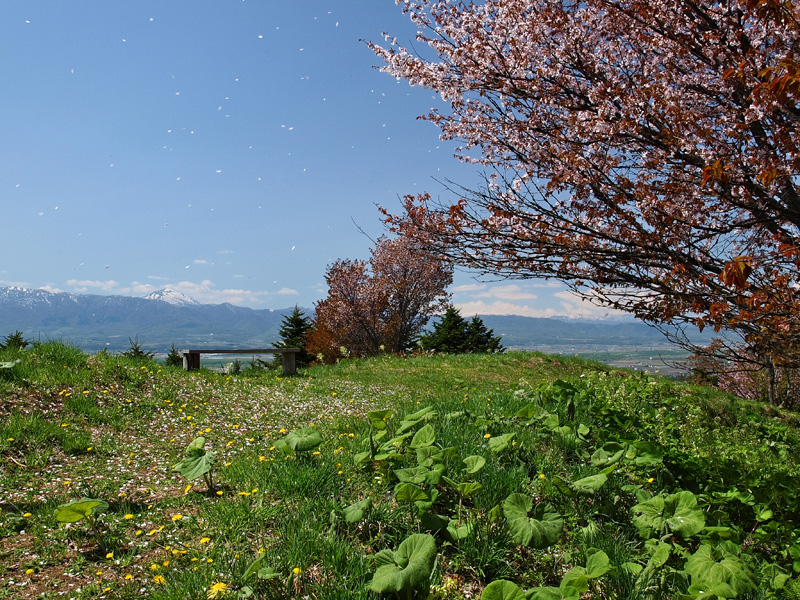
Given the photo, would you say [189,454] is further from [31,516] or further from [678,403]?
[678,403]

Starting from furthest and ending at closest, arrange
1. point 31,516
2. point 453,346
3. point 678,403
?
point 453,346
point 678,403
point 31,516

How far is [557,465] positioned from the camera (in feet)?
13.1

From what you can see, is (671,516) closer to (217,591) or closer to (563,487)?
(563,487)

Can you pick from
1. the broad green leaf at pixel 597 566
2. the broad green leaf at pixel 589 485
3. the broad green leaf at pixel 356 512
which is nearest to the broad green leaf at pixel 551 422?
the broad green leaf at pixel 589 485

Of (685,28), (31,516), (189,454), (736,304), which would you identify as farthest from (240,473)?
(685,28)

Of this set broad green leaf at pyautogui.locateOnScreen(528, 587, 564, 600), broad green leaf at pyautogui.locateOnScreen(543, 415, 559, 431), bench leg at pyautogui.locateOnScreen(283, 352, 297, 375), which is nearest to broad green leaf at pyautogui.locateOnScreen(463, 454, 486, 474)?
broad green leaf at pyautogui.locateOnScreen(528, 587, 564, 600)

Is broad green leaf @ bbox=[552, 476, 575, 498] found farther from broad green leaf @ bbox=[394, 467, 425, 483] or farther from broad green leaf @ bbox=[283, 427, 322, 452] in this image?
broad green leaf @ bbox=[283, 427, 322, 452]

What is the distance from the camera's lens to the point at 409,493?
9.29 feet

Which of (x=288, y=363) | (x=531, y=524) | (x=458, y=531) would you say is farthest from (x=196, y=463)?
(x=288, y=363)

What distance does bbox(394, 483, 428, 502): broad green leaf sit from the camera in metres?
2.82

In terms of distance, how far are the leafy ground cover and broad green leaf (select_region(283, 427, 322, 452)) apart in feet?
0.06

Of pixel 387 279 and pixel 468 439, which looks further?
pixel 387 279

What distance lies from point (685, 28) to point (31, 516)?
23.9 feet

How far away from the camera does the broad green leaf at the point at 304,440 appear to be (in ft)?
11.8
